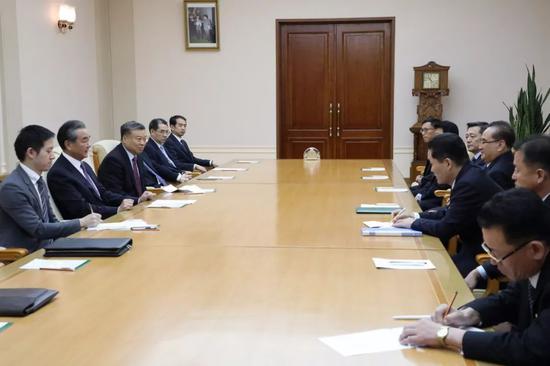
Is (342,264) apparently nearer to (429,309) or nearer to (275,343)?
(429,309)

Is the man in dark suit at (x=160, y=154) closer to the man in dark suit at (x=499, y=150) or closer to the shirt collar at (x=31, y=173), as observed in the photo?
the shirt collar at (x=31, y=173)

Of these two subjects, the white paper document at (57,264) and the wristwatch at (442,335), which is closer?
the wristwatch at (442,335)

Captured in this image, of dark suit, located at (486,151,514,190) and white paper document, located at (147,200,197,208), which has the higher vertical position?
dark suit, located at (486,151,514,190)

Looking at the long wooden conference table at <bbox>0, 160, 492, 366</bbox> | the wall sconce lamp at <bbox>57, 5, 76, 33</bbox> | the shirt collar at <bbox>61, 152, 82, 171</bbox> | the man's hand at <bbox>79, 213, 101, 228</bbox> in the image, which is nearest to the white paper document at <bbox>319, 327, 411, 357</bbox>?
the long wooden conference table at <bbox>0, 160, 492, 366</bbox>

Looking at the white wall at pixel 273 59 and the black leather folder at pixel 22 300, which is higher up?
the white wall at pixel 273 59

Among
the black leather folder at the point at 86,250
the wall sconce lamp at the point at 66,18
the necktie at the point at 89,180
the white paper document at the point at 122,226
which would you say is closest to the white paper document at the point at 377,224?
the white paper document at the point at 122,226

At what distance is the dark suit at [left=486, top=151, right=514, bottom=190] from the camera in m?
4.18

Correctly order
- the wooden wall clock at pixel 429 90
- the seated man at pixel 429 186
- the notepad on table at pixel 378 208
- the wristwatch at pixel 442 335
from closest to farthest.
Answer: the wristwatch at pixel 442 335, the notepad on table at pixel 378 208, the seated man at pixel 429 186, the wooden wall clock at pixel 429 90

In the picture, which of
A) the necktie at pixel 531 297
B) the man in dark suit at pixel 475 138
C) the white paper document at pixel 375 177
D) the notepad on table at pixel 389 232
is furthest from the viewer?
the man in dark suit at pixel 475 138

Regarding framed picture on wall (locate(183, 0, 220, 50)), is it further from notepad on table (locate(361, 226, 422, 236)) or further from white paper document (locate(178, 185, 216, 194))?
notepad on table (locate(361, 226, 422, 236))

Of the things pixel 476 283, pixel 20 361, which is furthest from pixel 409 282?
pixel 20 361

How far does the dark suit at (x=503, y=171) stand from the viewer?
4176mm

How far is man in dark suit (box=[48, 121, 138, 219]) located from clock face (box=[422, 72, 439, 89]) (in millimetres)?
5176

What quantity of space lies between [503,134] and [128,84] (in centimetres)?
586
